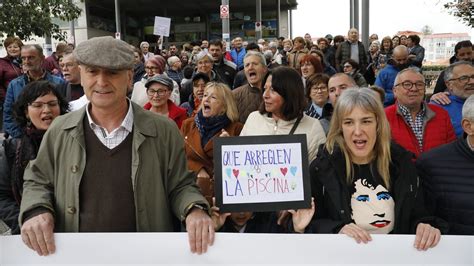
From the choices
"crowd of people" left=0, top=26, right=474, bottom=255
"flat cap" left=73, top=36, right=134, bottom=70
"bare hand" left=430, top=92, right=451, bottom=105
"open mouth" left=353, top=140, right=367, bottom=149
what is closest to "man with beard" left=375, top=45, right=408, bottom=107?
"bare hand" left=430, top=92, right=451, bottom=105

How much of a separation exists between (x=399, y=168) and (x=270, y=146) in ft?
2.44

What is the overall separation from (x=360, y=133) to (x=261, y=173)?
2.04ft

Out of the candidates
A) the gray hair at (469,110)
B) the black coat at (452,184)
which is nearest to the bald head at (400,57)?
the gray hair at (469,110)

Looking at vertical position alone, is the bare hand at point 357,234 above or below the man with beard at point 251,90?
Answer: below

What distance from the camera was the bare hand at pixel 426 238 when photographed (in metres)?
2.06

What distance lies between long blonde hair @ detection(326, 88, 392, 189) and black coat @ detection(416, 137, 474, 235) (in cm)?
38

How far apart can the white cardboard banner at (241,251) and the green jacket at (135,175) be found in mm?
91

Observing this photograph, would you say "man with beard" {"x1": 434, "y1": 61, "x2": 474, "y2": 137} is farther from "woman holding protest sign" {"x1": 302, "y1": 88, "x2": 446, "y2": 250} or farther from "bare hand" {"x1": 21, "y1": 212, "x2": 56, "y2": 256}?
"bare hand" {"x1": 21, "y1": 212, "x2": 56, "y2": 256}

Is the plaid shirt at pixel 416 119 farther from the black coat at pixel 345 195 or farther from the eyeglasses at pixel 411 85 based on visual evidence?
the black coat at pixel 345 195

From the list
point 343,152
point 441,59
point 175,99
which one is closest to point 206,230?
point 343,152

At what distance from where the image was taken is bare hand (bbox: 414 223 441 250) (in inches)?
81.0

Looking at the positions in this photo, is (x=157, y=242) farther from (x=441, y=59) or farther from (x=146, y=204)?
(x=441, y=59)

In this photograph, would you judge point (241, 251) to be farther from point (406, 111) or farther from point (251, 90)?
point (251, 90)

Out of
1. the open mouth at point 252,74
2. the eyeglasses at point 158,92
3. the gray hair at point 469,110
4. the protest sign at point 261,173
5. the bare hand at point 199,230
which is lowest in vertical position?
the bare hand at point 199,230
